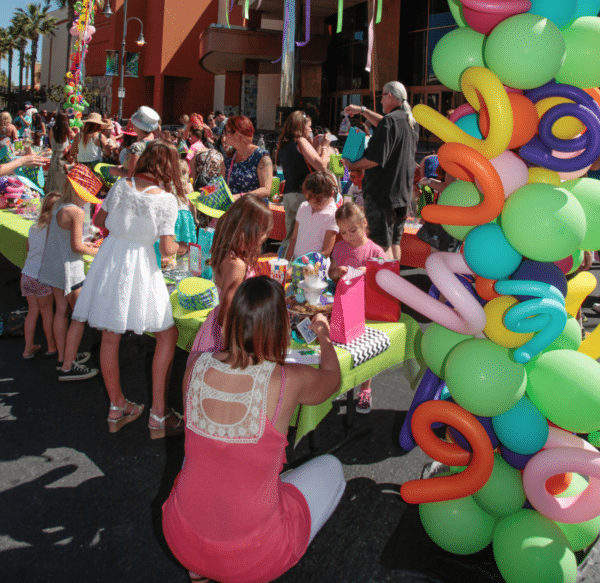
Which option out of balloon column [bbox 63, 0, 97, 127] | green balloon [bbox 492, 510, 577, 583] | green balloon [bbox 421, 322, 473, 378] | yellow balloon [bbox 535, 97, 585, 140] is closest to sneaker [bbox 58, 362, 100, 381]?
green balloon [bbox 421, 322, 473, 378]

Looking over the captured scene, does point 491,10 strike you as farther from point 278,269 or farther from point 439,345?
point 278,269

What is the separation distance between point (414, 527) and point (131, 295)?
5.92ft

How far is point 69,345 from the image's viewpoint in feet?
12.3

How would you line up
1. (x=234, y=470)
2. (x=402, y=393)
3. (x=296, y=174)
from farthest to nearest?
(x=296, y=174)
(x=402, y=393)
(x=234, y=470)

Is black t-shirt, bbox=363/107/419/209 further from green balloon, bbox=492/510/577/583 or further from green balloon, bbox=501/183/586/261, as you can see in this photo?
green balloon, bbox=492/510/577/583

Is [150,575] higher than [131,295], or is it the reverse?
[131,295]

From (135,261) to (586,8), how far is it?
2284 millimetres

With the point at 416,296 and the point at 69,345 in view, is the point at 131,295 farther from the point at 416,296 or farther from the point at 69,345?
the point at 416,296

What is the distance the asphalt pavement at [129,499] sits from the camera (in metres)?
2.29

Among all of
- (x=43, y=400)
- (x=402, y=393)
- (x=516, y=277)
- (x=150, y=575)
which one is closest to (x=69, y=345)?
(x=43, y=400)

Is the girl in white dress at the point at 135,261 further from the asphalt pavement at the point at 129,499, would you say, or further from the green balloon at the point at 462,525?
the green balloon at the point at 462,525

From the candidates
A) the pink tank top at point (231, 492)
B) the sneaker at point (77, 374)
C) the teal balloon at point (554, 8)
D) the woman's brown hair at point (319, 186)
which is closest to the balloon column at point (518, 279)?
the teal balloon at point (554, 8)

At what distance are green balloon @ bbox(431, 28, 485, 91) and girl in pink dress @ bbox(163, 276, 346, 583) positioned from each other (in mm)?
1016

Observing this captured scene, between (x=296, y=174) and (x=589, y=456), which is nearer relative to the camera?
(x=589, y=456)
